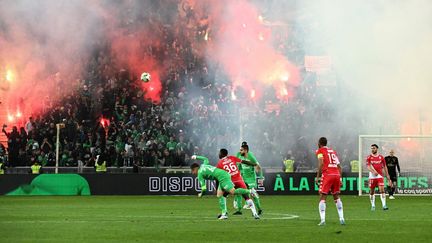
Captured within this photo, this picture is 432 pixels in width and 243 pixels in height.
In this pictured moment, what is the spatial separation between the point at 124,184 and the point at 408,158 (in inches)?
531

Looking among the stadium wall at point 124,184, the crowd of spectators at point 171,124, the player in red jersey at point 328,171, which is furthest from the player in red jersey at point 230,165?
A: the stadium wall at point 124,184

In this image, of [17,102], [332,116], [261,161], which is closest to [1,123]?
[17,102]

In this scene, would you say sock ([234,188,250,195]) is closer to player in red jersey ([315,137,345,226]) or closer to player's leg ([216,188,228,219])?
player's leg ([216,188,228,219])

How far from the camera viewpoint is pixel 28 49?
43.5 meters

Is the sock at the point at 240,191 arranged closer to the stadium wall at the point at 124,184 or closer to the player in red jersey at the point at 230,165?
the player in red jersey at the point at 230,165

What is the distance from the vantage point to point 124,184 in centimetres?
4266

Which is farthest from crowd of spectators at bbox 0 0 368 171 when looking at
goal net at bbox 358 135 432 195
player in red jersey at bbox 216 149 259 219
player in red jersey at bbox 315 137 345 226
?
player in red jersey at bbox 315 137 345 226

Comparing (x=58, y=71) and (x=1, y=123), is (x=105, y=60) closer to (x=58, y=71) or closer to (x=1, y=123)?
(x=58, y=71)

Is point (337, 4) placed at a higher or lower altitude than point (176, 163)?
higher

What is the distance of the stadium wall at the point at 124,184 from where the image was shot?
4250 centimetres

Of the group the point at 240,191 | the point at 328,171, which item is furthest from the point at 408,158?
the point at 328,171

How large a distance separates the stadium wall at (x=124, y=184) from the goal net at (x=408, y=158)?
0.17 ft

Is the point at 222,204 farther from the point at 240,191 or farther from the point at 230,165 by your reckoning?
the point at 230,165

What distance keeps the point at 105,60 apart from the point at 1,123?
6.42 m
